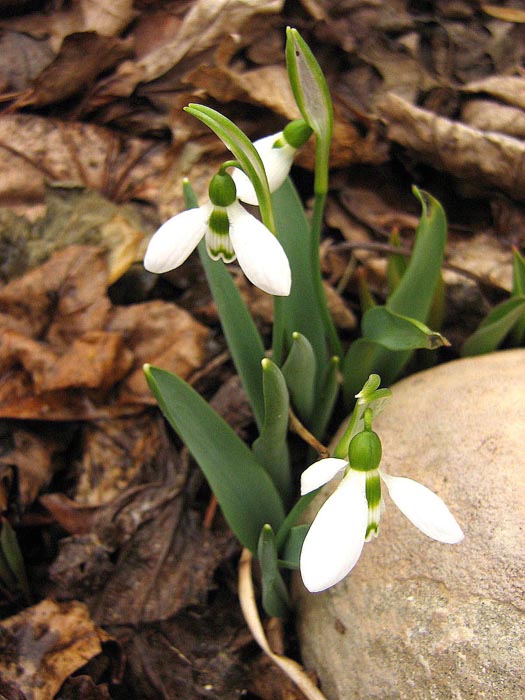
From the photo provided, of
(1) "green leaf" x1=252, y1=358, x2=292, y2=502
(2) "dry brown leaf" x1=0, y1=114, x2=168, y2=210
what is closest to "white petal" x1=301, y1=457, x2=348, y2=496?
(1) "green leaf" x1=252, y1=358, x2=292, y2=502

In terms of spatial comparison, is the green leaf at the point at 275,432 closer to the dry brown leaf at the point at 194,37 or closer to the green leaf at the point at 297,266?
the green leaf at the point at 297,266

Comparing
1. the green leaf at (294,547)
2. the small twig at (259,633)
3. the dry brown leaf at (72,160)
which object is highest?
the dry brown leaf at (72,160)

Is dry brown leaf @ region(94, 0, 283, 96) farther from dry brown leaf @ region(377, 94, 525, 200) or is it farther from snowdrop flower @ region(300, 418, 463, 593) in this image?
snowdrop flower @ region(300, 418, 463, 593)

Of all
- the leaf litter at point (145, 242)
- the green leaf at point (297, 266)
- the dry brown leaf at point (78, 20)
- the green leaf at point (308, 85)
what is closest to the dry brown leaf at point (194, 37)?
the leaf litter at point (145, 242)

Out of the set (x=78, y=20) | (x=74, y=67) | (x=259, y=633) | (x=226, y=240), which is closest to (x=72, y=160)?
(x=74, y=67)

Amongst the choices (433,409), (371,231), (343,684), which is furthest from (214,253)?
(371,231)

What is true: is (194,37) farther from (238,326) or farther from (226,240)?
(226,240)

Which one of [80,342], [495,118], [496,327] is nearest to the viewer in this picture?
[496,327]
